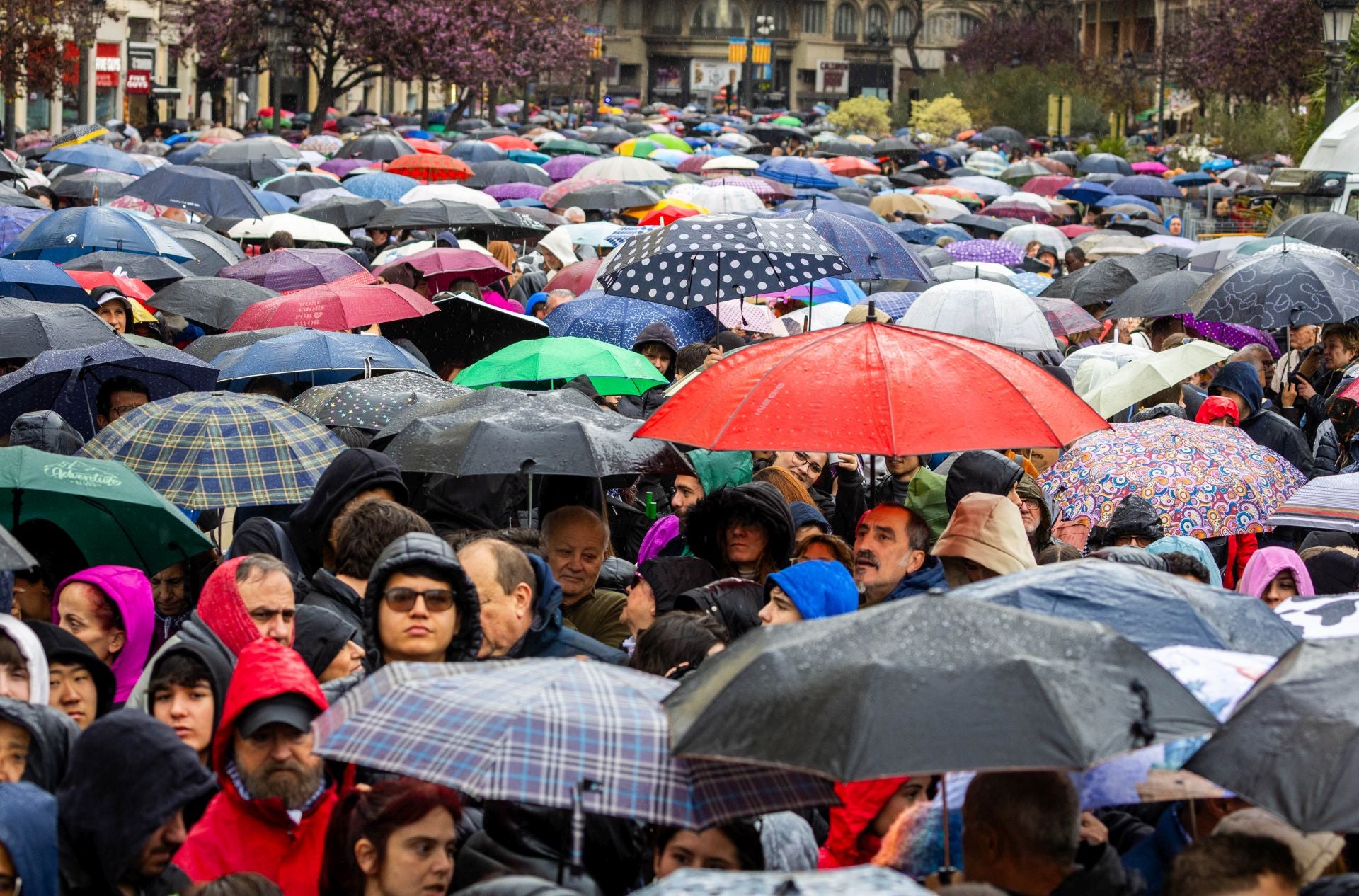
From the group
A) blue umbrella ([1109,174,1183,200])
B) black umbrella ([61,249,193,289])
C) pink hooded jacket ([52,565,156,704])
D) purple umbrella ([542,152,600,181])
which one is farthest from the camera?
A: blue umbrella ([1109,174,1183,200])

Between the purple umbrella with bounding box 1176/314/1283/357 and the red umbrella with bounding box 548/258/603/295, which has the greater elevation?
the red umbrella with bounding box 548/258/603/295

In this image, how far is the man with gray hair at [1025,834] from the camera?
390cm

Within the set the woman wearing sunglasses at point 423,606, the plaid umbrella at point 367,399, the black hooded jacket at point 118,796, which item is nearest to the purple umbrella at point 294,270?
the plaid umbrella at point 367,399

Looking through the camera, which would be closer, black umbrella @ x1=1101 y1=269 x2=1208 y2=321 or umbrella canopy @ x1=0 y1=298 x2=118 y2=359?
umbrella canopy @ x1=0 y1=298 x2=118 y2=359

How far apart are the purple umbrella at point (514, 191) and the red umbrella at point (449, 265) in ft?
32.7

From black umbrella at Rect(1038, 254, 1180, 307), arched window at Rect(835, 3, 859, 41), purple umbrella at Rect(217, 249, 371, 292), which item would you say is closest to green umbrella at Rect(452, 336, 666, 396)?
purple umbrella at Rect(217, 249, 371, 292)

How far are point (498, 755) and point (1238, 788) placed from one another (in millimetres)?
1359

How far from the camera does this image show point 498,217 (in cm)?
1712

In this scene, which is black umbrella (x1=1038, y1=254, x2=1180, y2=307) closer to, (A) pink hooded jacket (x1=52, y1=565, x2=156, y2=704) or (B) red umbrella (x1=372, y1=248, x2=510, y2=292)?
(B) red umbrella (x1=372, y1=248, x2=510, y2=292)

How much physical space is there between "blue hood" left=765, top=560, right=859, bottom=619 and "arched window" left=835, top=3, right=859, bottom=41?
107 metres

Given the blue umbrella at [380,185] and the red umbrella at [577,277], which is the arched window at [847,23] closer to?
the blue umbrella at [380,185]

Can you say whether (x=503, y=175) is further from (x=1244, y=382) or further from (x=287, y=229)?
(x=1244, y=382)

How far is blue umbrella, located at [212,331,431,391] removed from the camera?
8.77 meters

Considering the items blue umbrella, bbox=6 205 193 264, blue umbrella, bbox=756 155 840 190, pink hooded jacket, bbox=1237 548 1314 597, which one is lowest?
pink hooded jacket, bbox=1237 548 1314 597
